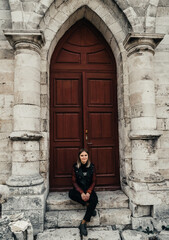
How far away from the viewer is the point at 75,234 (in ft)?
10.3

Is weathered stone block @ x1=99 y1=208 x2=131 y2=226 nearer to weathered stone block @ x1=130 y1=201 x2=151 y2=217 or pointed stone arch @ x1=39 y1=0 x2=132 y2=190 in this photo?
weathered stone block @ x1=130 y1=201 x2=151 y2=217

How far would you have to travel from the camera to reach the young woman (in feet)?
10.7

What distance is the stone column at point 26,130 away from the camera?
326 centimetres

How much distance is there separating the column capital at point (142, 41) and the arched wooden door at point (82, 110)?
2.37ft

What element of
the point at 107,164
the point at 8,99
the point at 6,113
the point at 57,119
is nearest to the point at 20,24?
the point at 8,99

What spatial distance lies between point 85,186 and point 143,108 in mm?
1810

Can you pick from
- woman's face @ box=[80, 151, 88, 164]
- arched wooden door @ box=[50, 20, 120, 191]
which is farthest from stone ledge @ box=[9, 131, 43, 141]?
woman's face @ box=[80, 151, 88, 164]

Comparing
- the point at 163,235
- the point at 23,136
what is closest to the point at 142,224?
the point at 163,235

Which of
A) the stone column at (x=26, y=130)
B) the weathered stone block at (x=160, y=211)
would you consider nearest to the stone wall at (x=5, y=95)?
the stone column at (x=26, y=130)

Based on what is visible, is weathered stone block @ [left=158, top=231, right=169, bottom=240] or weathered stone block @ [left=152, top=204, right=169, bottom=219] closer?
weathered stone block @ [left=158, top=231, right=169, bottom=240]

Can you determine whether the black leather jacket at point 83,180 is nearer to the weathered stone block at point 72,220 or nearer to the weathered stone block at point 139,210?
the weathered stone block at point 72,220

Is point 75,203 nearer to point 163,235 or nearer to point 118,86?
point 163,235

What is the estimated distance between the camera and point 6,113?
3.84m

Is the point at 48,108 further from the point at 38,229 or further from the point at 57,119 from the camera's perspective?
the point at 38,229
